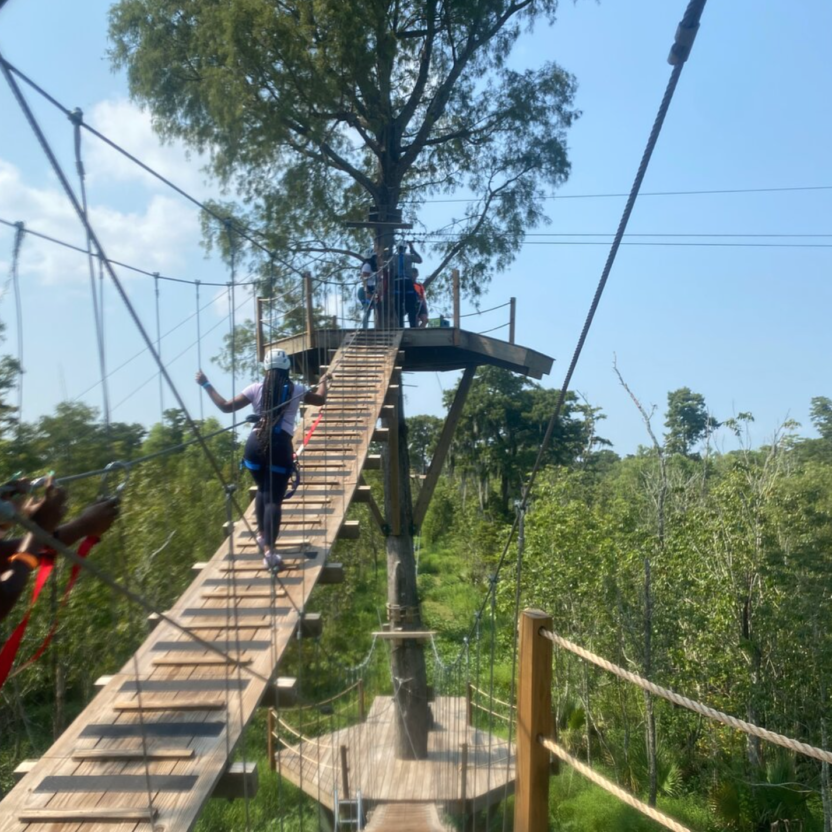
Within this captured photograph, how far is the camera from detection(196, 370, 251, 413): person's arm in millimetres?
3225

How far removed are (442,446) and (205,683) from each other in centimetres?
462

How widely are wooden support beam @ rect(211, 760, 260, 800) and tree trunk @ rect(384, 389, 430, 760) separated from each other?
15.6ft

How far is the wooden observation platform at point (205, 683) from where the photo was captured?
2.14 metres

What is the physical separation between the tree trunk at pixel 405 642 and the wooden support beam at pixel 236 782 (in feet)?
15.6

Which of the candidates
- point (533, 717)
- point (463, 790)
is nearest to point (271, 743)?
point (463, 790)

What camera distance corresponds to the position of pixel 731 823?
742 centimetres

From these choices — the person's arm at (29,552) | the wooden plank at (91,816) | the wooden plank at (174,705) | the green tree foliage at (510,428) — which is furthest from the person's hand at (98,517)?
the green tree foliage at (510,428)

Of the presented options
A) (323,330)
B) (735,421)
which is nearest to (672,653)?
(735,421)

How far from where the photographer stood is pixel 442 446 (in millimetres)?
7168

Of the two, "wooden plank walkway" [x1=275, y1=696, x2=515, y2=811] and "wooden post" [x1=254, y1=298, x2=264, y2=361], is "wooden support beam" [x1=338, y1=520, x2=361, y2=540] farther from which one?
"wooden post" [x1=254, y1=298, x2=264, y2=361]

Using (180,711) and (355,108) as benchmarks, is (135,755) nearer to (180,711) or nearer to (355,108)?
(180,711)

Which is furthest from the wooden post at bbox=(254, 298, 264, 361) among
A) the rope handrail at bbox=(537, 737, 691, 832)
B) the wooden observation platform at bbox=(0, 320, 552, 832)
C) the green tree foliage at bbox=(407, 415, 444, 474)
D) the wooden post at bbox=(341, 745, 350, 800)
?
the green tree foliage at bbox=(407, 415, 444, 474)

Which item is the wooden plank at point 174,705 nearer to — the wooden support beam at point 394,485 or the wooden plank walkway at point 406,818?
the wooden support beam at point 394,485

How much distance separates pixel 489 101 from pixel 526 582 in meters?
4.73
